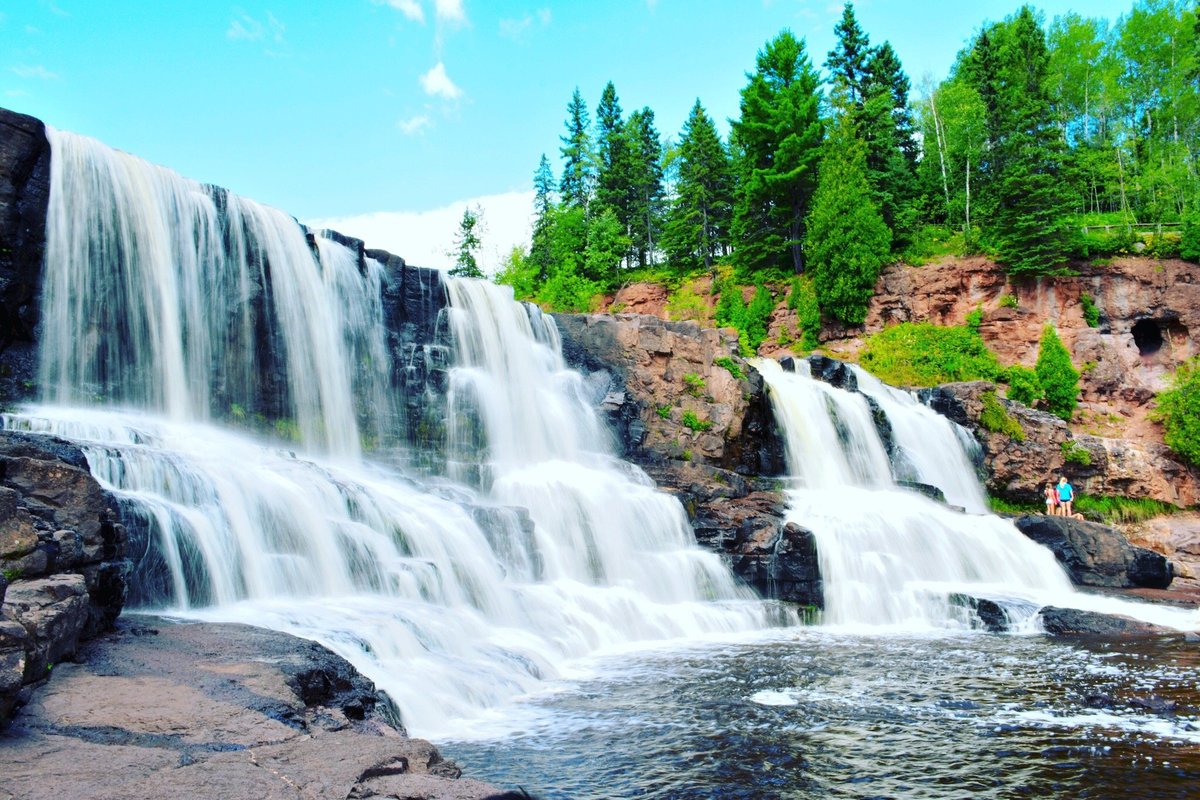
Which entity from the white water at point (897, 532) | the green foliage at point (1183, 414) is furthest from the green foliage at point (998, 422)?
the green foliage at point (1183, 414)

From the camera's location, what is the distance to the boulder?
1989cm

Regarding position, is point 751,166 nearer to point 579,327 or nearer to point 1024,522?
point 579,327

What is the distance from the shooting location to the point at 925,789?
652cm

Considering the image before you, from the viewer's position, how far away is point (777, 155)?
40.0 metres

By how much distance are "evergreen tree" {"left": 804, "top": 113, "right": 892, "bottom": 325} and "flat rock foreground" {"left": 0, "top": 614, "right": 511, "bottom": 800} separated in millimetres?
32483

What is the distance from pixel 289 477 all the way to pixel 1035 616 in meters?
14.5

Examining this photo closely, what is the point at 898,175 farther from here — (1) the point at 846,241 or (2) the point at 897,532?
(2) the point at 897,532

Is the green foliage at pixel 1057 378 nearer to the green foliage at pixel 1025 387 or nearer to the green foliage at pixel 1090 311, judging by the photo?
the green foliage at pixel 1025 387

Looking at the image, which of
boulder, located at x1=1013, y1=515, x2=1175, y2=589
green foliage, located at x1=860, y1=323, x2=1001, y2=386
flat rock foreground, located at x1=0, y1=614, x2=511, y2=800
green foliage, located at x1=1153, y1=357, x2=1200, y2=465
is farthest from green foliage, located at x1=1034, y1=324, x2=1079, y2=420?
flat rock foreground, located at x1=0, y1=614, x2=511, y2=800

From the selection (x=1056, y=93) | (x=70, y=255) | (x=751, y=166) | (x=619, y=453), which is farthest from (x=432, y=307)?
Result: (x=1056, y=93)

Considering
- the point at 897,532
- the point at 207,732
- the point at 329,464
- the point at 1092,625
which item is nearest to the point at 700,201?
the point at 897,532

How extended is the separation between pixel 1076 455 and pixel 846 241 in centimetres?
1398

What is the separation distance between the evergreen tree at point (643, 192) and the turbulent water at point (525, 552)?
2931 cm

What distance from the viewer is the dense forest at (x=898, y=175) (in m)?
35.6
